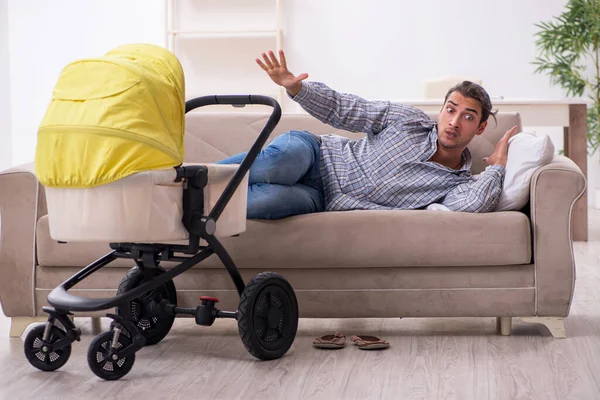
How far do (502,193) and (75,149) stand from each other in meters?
1.35

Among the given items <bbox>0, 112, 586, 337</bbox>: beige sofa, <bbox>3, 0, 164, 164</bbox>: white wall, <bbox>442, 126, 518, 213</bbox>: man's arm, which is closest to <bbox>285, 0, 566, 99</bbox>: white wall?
<bbox>3, 0, 164, 164</bbox>: white wall

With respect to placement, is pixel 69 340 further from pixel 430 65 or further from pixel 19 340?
pixel 430 65

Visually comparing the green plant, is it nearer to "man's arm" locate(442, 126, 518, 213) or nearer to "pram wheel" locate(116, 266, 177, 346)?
"man's arm" locate(442, 126, 518, 213)

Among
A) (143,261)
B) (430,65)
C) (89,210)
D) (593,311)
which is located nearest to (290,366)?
(143,261)

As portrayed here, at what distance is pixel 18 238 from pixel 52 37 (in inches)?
193

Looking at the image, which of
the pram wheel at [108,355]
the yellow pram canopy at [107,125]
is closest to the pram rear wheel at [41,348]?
the pram wheel at [108,355]

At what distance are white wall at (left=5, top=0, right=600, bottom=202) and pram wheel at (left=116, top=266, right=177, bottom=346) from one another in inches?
178

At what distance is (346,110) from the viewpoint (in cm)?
293

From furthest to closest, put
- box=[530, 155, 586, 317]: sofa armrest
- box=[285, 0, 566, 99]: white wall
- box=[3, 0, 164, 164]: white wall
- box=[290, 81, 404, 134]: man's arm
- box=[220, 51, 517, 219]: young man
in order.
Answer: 1. box=[3, 0, 164, 164]: white wall
2. box=[285, 0, 566, 99]: white wall
3. box=[290, 81, 404, 134]: man's arm
4. box=[220, 51, 517, 219]: young man
5. box=[530, 155, 586, 317]: sofa armrest

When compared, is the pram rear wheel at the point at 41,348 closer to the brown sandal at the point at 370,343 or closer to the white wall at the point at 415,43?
the brown sandal at the point at 370,343

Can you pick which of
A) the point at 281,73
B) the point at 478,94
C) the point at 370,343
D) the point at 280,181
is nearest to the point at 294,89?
the point at 281,73

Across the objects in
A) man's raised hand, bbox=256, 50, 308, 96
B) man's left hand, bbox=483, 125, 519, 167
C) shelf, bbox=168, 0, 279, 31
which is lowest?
man's left hand, bbox=483, 125, 519, 167

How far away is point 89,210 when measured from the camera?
83.3 inches

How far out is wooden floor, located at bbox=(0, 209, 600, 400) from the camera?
2.12 m
